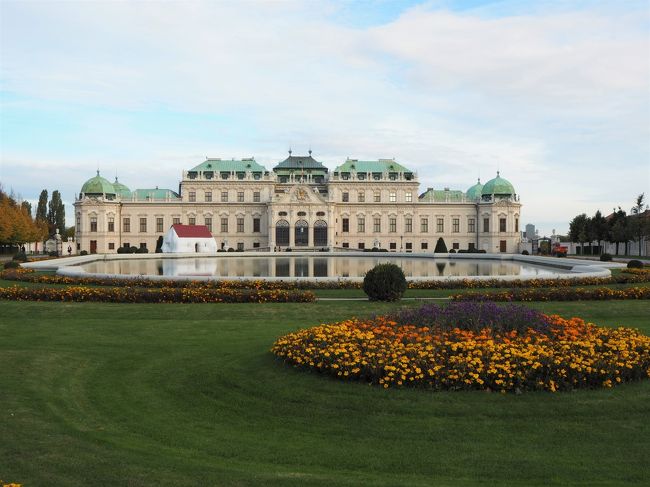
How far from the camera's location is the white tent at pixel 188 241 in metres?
74.7

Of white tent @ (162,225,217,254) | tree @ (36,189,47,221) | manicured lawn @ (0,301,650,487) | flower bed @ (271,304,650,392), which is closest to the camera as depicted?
manicured lawn @ (0,301,650,487)

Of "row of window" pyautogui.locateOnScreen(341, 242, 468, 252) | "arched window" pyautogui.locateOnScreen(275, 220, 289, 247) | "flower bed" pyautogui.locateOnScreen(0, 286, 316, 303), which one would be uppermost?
"arched window" pyautogui.locateOnScreen(275, 220, 289, 247)

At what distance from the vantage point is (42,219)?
10444 centimetres

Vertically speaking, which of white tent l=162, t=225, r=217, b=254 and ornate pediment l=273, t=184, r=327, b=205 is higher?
ornate pediment l=273, t=184, r=327, b=205

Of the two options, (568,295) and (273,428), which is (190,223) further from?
(273,428)

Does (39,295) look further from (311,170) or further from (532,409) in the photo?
(311,170)

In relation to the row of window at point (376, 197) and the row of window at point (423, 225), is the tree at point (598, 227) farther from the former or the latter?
the row of window at point (376, 197)

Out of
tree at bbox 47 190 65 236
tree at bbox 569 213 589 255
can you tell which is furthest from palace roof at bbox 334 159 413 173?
tree at bbox 47 190 65 236

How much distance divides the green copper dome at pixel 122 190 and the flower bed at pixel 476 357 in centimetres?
9262

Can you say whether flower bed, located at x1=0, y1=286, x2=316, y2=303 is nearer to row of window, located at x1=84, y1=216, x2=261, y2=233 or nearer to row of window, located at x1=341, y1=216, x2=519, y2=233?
row of window, located at x1=84, y1=216, x2=261, y2=233

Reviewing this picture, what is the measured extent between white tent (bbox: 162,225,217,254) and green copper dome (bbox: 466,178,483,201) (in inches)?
1797

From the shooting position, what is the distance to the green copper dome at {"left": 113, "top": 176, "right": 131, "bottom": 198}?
98938 mm

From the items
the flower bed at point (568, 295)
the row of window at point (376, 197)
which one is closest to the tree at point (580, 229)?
the row of window at point (376, 197)

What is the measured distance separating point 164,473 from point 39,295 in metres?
20.2
